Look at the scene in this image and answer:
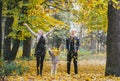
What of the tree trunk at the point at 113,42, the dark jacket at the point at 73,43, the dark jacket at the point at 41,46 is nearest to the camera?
the tree trunk at the point at 113,42

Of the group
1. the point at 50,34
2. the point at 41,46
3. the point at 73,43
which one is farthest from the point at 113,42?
the point at 50,34

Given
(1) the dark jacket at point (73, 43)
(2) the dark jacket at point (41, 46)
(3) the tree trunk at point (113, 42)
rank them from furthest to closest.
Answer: (1) the dark jacket at point (73, 43)
(2) the dark jacket at point (41, 46)
(3) the tree trunk at point (113, 42)

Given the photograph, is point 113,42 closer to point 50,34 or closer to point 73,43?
point 73,43

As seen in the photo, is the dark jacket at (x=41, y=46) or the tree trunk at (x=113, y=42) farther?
the dark jacket at (x=41, y=46)

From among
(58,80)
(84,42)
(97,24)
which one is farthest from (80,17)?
(84,42)

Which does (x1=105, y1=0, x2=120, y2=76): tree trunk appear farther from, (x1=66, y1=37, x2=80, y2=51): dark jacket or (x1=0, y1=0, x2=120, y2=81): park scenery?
(x1=66, y1=37, x2=80, y2=51): dark jacket

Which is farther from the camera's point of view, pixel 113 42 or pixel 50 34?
pixel 50 34

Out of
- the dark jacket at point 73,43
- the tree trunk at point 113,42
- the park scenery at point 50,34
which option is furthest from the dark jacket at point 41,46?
the tree trunk at point 113,42

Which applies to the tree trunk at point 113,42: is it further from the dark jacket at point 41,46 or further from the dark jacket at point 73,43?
the dark jacket at point 41,46

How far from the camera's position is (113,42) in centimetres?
1537

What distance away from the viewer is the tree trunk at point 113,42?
1522 cm

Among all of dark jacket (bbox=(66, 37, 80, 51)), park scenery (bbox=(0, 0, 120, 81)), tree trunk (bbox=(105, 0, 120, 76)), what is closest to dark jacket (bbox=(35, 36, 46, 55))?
park scenery (bbox=(0, 0, 120, 81))

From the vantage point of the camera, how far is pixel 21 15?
1945cm

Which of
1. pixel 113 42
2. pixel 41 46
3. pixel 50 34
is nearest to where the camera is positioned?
pixel 113 42
